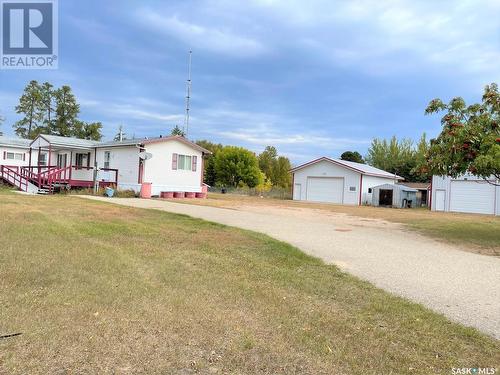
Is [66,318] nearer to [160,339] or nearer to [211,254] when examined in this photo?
[160,339]

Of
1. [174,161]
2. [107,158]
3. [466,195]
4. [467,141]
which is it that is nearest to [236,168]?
[174,161]

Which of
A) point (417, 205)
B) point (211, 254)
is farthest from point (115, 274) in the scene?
point (417, 205)

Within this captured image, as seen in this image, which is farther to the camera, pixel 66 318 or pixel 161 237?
pixel 161 237

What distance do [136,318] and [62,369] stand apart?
44.6 inches

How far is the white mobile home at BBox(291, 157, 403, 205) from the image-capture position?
37906mm

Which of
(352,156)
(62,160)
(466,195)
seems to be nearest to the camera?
(466,195)

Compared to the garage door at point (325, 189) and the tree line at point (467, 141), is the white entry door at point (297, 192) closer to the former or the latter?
the garage door at point (325, 189)

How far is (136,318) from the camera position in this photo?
4.50 metres

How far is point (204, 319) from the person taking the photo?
4.58 metres

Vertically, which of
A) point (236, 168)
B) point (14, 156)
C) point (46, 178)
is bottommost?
point (46, 178)

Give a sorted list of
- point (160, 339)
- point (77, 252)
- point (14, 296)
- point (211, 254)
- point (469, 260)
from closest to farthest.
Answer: point (160, 339)
point (14, 296)
point (77, 252)
point (211, 254)
point (469, 260)

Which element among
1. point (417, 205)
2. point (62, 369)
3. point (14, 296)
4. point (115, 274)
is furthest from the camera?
point (417, 205)

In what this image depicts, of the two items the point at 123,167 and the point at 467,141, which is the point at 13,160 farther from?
the point at 467,141

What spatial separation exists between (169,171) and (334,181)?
53.8ft
